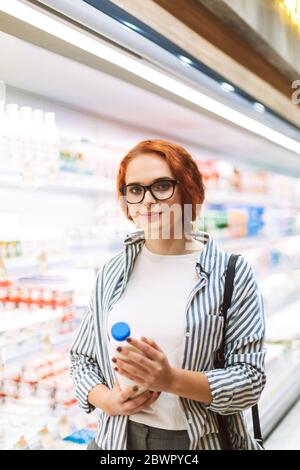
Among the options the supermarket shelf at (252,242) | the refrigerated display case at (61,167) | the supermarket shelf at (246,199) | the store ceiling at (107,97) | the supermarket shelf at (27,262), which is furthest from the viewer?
the supermarket shelf at (252,242)

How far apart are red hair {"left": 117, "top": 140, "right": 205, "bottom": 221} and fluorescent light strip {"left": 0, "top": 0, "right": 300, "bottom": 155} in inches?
18.5

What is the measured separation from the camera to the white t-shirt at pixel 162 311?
4.61 ft

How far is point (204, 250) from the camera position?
1.52m

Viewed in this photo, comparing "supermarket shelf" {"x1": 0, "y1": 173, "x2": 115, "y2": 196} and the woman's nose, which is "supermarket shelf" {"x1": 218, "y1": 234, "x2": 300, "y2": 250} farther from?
the woman's nose

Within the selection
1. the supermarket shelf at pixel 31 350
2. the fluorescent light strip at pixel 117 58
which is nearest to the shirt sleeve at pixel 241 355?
the fluorescent light strip at pixel 117 58

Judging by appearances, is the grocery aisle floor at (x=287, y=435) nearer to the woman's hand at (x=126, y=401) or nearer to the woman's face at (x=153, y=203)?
the woman's hand at (x=126, y=401)

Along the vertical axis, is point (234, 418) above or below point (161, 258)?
below

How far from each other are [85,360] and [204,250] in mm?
494

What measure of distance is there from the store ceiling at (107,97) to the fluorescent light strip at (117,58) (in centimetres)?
11

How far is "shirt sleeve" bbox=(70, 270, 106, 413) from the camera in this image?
1.49 metres

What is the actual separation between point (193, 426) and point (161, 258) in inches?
19.0

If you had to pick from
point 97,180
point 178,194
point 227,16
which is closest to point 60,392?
point 97,180

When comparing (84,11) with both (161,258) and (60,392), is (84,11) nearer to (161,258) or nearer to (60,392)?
(161,258)

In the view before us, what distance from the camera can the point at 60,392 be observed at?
100 inches
